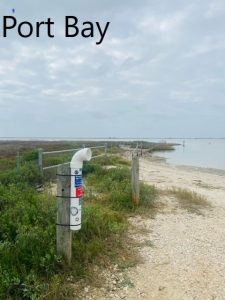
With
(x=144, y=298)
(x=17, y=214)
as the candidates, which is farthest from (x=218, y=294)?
(x=17, y=214)

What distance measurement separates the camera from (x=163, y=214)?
8.34 meters

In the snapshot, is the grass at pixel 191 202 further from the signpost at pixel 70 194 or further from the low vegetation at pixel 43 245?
the signpost at pixel 70 194

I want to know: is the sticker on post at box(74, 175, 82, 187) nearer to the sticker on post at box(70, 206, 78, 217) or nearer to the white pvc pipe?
the white pvc pipe

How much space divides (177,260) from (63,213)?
2.05 metres

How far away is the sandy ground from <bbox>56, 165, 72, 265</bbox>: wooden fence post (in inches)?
26.3

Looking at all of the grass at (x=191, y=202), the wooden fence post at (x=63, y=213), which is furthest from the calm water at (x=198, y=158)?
the wooden fence post at (x=63, y=213)

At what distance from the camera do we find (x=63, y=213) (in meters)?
4.64

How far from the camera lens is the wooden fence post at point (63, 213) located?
4.63 m

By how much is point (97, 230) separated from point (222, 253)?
2091mm

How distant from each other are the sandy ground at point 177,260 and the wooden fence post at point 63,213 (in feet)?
2.20

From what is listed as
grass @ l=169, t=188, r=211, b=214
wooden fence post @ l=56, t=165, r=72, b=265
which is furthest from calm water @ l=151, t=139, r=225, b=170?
wooden fence post @ l=56, t=165, r=72, b=265

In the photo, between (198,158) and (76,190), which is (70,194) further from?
(198,158)

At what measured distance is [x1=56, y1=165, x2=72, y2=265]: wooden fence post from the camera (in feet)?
15.2

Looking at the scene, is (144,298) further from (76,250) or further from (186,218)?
(186,218)
